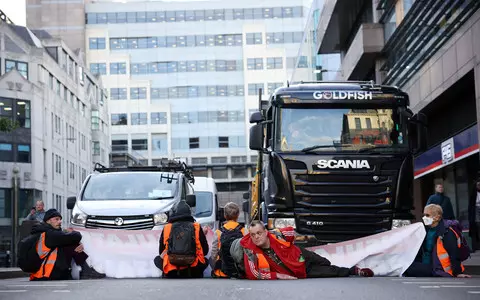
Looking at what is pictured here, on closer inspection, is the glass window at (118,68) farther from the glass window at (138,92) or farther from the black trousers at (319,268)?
the black trousers at (319,268)

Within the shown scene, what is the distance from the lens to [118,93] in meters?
107

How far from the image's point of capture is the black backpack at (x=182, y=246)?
1416cm

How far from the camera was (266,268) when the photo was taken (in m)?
12.8

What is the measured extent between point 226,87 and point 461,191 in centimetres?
8085

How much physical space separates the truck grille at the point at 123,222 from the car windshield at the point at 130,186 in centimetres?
124

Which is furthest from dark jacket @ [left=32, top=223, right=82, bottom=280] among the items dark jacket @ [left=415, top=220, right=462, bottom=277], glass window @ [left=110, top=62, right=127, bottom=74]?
glass window @ [left=110, top=62, right=127, bottom=74]

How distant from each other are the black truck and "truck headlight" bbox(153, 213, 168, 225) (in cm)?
222

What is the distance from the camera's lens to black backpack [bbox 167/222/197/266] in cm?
1416

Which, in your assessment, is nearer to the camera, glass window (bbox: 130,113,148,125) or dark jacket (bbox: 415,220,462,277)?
dark jacket (bbox: 415,220,462,277)

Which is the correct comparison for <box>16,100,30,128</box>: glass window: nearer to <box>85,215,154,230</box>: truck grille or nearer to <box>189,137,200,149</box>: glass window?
<box>189,137,200,149</box>: glass window

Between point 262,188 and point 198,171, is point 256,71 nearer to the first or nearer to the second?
point 198,171

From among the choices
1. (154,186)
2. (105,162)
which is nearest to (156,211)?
(154,186)

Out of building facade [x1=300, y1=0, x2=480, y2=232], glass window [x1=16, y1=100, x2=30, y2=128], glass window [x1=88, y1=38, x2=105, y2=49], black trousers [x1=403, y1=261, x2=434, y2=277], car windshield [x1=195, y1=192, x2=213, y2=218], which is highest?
glass window [x1=88, y1=38, x2=105, y2=49]

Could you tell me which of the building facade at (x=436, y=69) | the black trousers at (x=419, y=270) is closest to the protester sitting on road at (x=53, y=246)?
the black trousers at (x=419, y=270)
